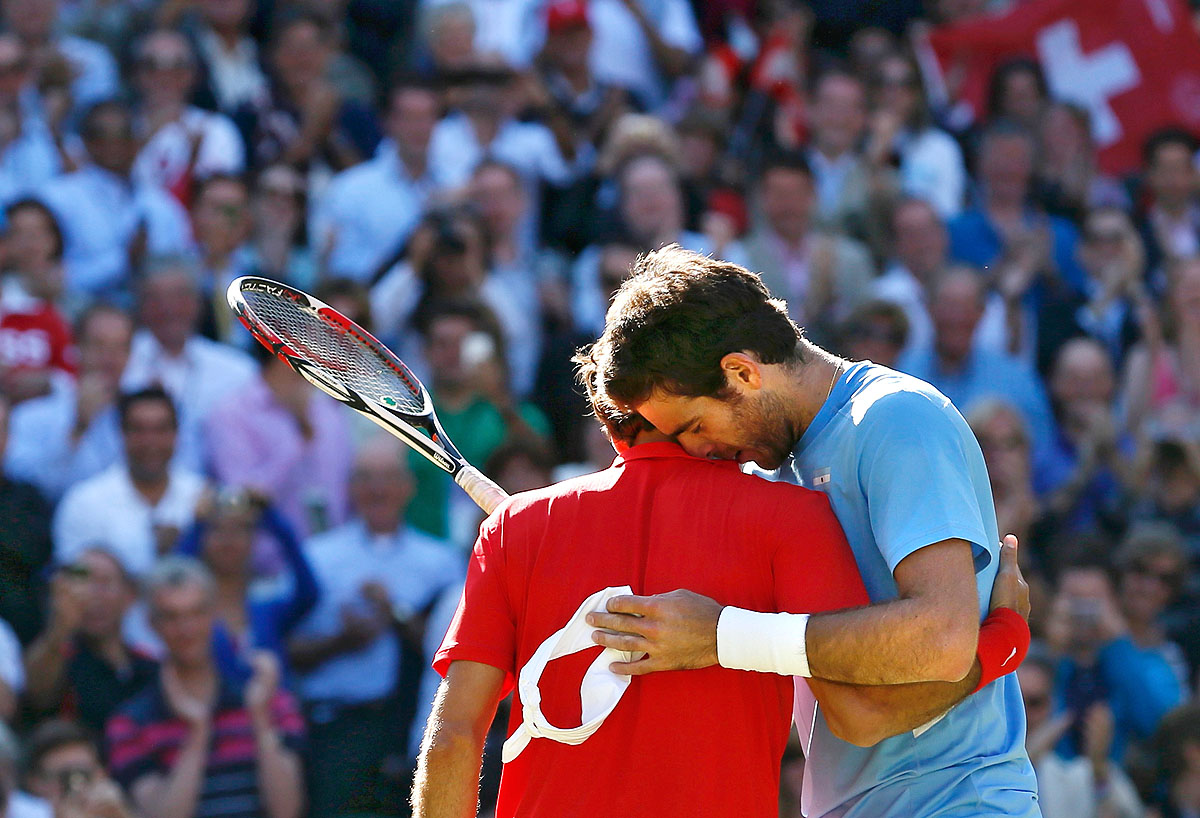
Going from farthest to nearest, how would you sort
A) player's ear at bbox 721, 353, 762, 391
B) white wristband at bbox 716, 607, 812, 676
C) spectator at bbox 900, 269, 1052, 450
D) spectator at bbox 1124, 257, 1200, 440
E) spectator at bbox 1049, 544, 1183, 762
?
spectator at bbox 1124, 257, 1200, 440, spectator at bbox 900, 269, 1052, 450, spectator at bbox 1049, 544, 1183, 762, player's ear at bbox 721, 353, 762, 391, white wristband at bbox 716, 607, 812, 676

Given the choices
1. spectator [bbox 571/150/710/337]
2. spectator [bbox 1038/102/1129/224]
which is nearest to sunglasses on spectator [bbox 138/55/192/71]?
spectator [bbox 571/150/710/337]

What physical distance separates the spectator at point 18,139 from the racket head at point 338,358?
462 centimetres

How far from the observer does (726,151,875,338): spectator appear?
816cm

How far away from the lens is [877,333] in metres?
7.57

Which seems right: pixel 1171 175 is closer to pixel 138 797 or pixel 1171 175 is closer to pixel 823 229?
pixel 823 229

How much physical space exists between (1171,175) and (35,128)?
643 cm

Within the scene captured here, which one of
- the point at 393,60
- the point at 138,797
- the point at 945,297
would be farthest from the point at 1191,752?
the point at 393,60

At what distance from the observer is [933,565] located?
266 cm

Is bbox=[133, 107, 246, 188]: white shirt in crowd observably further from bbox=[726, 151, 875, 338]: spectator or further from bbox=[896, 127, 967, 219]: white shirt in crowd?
bbox=[896, 127, 967, 219]: white shirt in crowd

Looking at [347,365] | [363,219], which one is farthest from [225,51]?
[347,365]

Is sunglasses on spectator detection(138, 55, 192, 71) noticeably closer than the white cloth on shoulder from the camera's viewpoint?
No

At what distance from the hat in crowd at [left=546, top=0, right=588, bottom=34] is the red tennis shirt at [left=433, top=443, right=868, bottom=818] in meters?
6.76

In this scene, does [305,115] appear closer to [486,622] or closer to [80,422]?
[80,422]

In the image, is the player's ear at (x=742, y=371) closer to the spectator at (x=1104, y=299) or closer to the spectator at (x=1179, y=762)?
the spectator at (x=1179, y=762)
